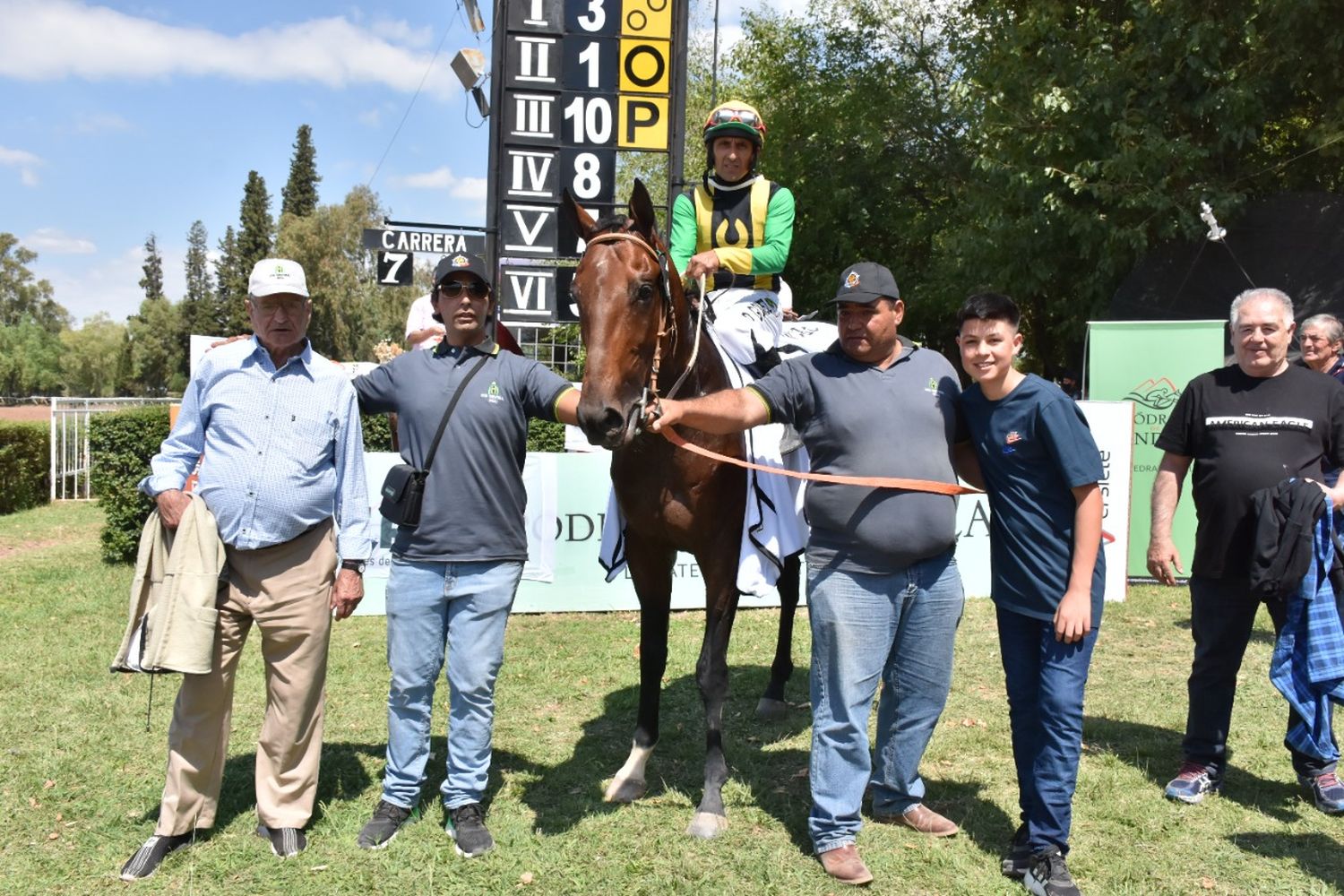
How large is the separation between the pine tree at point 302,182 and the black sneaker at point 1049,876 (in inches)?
2511

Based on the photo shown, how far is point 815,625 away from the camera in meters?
3.67

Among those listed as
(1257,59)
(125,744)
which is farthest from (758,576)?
(1257,59)

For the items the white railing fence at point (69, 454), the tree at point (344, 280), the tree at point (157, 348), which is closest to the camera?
the white railing fence at point (69, 454)

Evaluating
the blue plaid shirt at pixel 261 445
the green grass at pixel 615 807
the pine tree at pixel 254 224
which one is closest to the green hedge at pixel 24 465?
the green grass at pixel 615 807

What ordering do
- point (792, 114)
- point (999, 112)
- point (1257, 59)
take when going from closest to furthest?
point (1257, 59) → point (999, 112) → point (792, 114)

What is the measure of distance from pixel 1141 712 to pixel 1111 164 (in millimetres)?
9467

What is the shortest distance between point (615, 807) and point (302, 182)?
64.4 meters

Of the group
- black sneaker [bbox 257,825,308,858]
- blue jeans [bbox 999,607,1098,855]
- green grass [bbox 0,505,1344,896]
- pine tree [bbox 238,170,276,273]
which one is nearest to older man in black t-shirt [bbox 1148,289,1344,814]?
green grass [bbox 0,505,1344,896]

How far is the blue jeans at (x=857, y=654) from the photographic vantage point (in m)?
3.57

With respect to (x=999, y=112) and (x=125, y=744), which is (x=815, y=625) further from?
(x=999, y=112)

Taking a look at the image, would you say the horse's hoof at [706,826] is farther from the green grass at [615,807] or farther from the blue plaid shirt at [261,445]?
the blue plaid shirt at [261,445]

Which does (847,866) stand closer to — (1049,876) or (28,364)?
(1049,876)

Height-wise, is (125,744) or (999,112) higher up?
(999,112)

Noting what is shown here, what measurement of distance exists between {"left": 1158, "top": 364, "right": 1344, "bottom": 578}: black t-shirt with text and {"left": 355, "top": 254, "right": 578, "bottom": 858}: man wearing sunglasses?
2.83m
